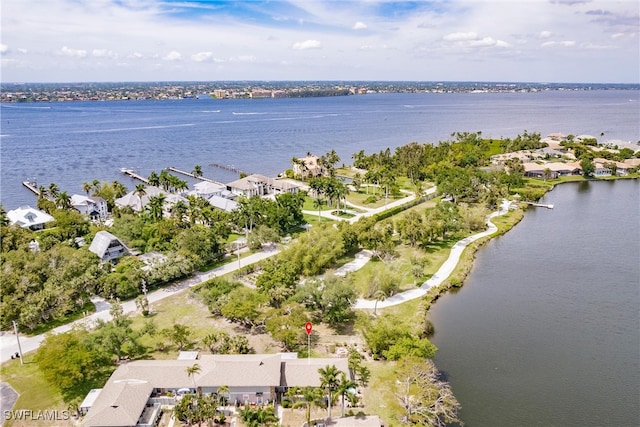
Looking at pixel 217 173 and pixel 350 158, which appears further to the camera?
pixel 350 158

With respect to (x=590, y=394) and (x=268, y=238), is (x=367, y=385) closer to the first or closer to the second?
(x=590, y=394)

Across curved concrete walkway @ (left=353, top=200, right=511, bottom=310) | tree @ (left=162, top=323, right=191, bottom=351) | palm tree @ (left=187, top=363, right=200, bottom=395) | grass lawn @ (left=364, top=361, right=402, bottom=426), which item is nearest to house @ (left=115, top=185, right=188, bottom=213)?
tree @ (left=162, top=323, right=191, bottom=351)

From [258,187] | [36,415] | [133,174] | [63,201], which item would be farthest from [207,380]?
[133,174]

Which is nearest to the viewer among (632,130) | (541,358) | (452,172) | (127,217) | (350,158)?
(541,358)

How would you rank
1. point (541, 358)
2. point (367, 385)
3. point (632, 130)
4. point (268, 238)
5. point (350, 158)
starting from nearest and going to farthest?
point (367, 385) < point (541, 358) < point (268, 238) < point (350, 158) < point (632, 130)

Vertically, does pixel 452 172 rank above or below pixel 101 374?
above

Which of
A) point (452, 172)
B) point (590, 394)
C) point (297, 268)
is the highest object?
point (452, 172)

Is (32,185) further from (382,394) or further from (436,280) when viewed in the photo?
(382,394)

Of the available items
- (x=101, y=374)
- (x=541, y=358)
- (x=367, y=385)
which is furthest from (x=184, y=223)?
(x=541, y=358)
